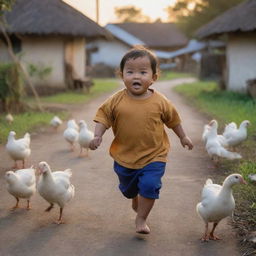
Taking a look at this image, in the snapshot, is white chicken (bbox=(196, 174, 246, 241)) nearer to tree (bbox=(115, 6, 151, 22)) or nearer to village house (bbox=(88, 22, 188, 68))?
village house (bbox=(88, 22, 188, 68))

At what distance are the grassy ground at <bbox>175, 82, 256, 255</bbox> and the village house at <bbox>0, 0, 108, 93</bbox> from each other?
5.80m

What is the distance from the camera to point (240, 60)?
18094mm

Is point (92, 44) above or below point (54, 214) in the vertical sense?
above

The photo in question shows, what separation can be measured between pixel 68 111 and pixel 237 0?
103 feet

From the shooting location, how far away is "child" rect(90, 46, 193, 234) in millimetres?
4066

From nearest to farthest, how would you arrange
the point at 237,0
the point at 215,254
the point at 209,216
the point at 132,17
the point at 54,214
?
the point at 215,254 → the point at 209,216 → the point at 54,214 → the point at 237,0 → the point at 132,17

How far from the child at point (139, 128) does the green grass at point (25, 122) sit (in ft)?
16.5

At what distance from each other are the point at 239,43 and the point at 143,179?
15.1 m

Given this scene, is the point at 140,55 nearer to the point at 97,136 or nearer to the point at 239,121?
the point at 97,136

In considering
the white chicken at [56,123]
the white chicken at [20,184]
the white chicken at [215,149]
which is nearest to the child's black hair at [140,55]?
the white chicken at [20,184]

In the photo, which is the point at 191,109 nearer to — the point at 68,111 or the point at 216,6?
the point at 68,111

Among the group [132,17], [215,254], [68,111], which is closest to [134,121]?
[215,254]

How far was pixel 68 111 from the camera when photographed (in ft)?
46.4

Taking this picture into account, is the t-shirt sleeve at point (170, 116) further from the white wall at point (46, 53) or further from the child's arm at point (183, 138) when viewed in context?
the white wall at point (46, 53)
